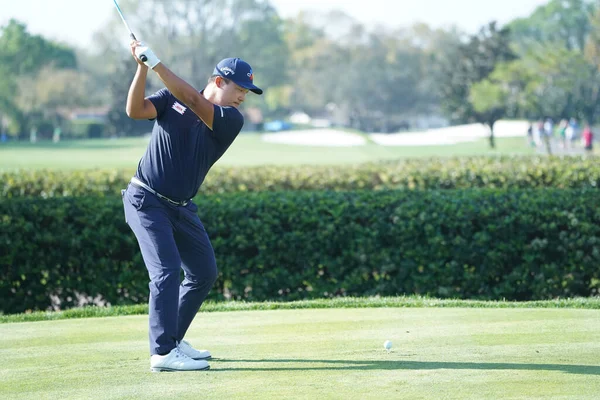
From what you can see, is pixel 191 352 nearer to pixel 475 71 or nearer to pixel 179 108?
pixel 179 108

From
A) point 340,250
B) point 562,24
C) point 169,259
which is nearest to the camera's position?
point 169,259

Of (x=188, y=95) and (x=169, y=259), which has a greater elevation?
(x=188, y=95)

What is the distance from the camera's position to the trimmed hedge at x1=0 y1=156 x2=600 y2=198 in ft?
47.3

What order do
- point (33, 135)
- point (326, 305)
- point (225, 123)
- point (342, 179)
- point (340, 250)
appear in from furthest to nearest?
point (33, 135), point (342, 179), point (340, 250), point (326, 305), point (225, 123)

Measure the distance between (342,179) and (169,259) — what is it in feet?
30.6

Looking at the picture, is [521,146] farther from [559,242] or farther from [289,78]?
[289,78]

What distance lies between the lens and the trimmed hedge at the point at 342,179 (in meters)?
14.4

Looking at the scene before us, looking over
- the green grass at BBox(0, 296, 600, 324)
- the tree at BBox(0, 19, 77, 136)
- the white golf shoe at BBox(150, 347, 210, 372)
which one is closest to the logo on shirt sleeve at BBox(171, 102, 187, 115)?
the white golf shoe at BBox(150, 347, 210, 372)

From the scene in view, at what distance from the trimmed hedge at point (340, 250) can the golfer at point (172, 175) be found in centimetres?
391

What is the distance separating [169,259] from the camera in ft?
18.8

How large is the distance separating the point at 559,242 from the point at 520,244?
0.44 m

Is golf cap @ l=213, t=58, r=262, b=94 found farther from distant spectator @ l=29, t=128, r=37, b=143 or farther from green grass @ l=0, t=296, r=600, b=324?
distant spectator @ l=29, t=128, r=37, b=143

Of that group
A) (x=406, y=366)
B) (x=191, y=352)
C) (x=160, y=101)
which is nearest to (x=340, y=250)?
(x=191, y=352)

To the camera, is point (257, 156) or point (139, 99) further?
point (257, 156)
